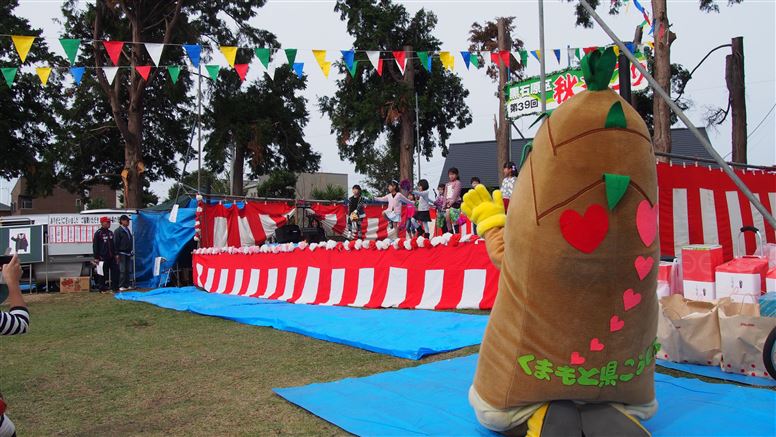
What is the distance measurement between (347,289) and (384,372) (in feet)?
14.8

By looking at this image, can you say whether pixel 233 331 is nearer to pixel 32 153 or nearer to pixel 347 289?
pixel 347 289

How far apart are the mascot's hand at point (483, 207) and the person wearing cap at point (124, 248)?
12316 millimetres

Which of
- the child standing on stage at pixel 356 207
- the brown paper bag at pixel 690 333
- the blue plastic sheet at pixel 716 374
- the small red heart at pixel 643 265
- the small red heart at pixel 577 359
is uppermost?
the child standing on stage at pixel 356 207

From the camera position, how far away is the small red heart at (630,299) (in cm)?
267

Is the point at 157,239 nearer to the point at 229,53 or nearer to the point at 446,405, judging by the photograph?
the point at 229,53

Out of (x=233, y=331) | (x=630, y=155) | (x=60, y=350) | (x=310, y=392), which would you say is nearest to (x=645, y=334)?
(x=630, y=155)

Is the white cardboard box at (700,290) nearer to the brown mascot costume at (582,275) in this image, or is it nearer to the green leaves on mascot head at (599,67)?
the brown mascot costume at (582,275)

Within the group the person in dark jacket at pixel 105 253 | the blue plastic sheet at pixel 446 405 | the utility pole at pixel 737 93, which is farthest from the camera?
the person in dark jacket at pixel 105 253

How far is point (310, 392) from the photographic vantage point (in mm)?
4043

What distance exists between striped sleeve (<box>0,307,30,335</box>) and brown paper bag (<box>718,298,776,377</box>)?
4.63 meters

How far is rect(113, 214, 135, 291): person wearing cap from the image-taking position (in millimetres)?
13633

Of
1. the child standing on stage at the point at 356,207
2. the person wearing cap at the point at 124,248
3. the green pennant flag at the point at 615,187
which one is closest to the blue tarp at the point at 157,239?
the person wearing cap at the point at 124,248

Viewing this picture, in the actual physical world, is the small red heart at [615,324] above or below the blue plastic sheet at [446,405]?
above

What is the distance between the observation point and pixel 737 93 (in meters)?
13.1
